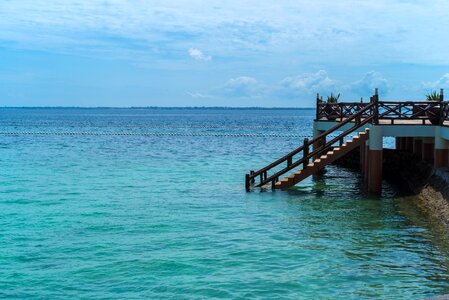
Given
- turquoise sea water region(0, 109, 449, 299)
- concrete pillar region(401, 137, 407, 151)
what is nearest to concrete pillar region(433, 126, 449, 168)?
turquoise sea water region(0, 109, 449, 299)

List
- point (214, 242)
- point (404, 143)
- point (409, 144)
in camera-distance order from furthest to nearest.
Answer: point (404, 143) < point (409, 144) < point (214, 242)

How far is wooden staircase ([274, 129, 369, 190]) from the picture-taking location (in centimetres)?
2472

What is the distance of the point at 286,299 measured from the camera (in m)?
12.6

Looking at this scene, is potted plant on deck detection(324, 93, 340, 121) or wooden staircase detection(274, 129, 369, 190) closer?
wooden staircase detection(274, 129, 369, 190)

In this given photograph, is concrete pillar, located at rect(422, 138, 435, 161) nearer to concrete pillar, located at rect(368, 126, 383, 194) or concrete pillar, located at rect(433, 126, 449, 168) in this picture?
concrete pillar, located at rect(433, 126, 449, 168)

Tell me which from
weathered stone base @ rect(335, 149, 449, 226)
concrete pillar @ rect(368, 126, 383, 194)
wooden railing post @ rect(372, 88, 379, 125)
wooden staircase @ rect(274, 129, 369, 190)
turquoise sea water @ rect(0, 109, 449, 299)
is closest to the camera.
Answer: turquoise sea water @ rect(0, 109, 449, 299)

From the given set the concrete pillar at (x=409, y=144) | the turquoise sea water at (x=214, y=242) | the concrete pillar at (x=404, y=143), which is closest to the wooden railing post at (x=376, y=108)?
the turquoise sea water at (x=214, y=242)

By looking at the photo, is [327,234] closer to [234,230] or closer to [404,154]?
[234,230]

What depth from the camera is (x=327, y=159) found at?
25172 millimetres

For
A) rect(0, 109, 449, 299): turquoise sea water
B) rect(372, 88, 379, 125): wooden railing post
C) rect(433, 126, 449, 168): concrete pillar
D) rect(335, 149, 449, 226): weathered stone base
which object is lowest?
rect(0, 109, 449, 299): turquoise sea water

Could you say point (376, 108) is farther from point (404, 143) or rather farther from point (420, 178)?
point (404, 143)

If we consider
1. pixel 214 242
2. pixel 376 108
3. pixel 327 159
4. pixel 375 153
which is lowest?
Result: pixel 214 242

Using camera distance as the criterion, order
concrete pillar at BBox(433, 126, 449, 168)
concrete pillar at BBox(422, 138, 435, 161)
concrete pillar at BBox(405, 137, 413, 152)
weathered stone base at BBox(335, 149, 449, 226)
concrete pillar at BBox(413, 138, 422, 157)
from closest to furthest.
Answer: weathered stone base at BBox(335, 149, 449, 226) < concrete pillar at BBox(433, 126, 449, 168) < concrete pillar at BBox(422, 138, 435, 161) < concrete pillar at BBox(413, 138, 422, 157) < concrete pillar at BBox(405, 137, 413, 152)

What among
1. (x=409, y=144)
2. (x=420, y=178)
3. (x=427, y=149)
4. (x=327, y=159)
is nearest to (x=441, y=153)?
(x=420, y=178)
